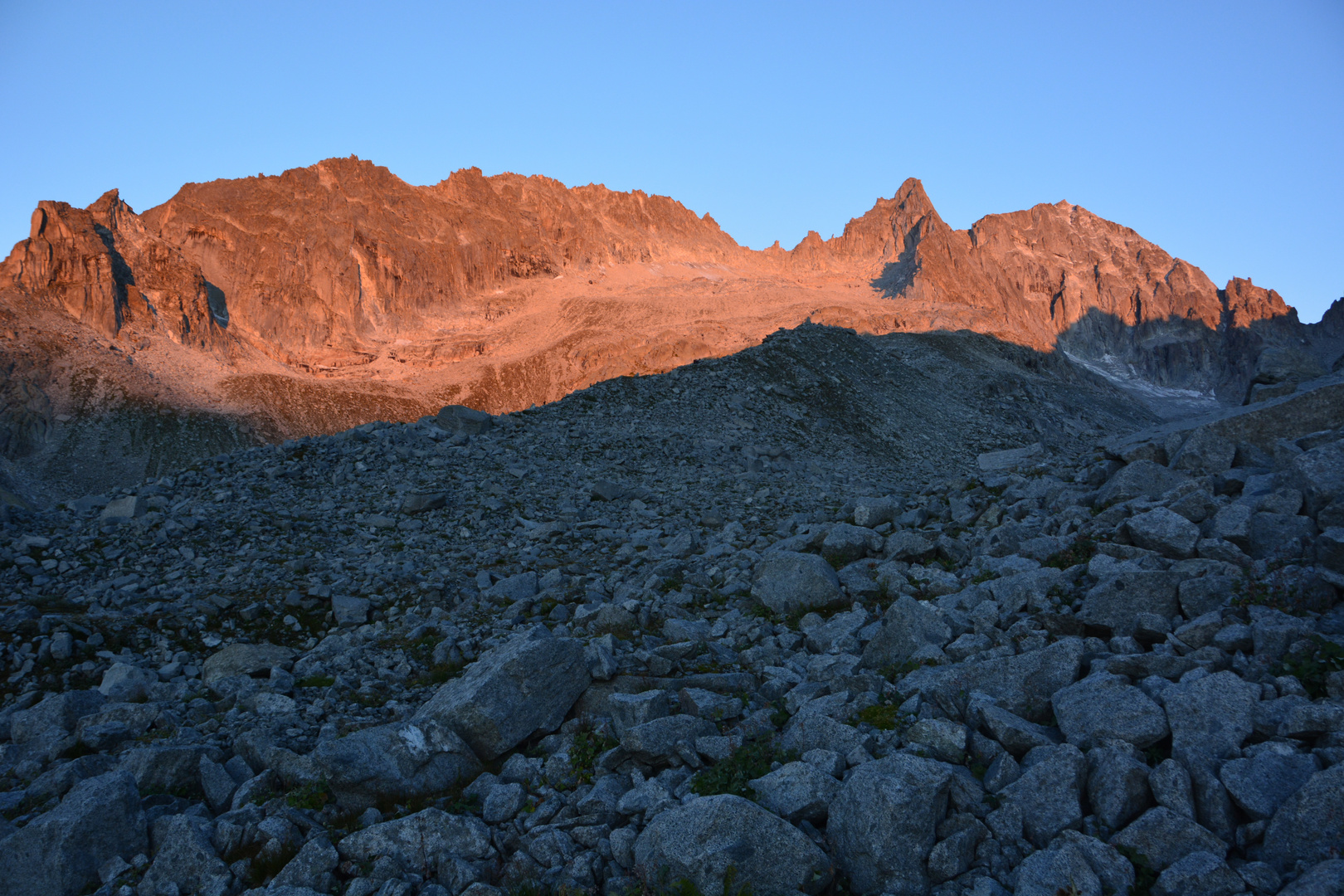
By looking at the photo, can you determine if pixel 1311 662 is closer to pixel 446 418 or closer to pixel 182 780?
pixel 182 780

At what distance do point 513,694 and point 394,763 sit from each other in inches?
48.1

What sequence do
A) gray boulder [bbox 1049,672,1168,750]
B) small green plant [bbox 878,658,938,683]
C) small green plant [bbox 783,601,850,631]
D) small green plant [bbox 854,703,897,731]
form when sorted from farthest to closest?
1. small green plant [bbox 783,601,850,631]
2. small green plant [bbox 878,658,938,683]
3. small green plant [bbox 854,703,897,731]
4. gray boulder [bbox 1049,672,1168,750]

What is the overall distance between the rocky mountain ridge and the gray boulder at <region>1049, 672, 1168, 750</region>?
9995cm

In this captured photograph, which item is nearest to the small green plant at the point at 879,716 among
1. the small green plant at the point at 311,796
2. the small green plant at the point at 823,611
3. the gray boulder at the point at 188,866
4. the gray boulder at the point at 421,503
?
the small green plant at the point at 823,611

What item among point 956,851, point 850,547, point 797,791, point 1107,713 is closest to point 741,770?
point 797,791

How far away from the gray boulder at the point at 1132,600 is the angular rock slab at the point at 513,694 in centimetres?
537

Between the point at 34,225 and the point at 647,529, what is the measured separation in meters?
150

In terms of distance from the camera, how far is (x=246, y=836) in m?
5.86

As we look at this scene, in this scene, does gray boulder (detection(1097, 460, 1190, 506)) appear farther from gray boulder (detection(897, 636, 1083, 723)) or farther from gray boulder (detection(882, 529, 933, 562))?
gray boulder (detection(897, 636, 1083, 723))

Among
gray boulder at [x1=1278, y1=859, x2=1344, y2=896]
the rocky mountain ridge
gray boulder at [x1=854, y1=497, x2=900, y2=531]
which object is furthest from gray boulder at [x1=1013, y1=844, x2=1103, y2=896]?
the rocky mountain ridge

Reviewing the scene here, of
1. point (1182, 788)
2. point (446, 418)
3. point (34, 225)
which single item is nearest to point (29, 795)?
point (1182, 788)

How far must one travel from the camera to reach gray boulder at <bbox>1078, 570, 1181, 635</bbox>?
7598mm

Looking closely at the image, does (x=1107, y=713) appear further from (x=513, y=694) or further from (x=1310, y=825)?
(x=513, y=694)

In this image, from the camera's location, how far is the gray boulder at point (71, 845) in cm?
558
